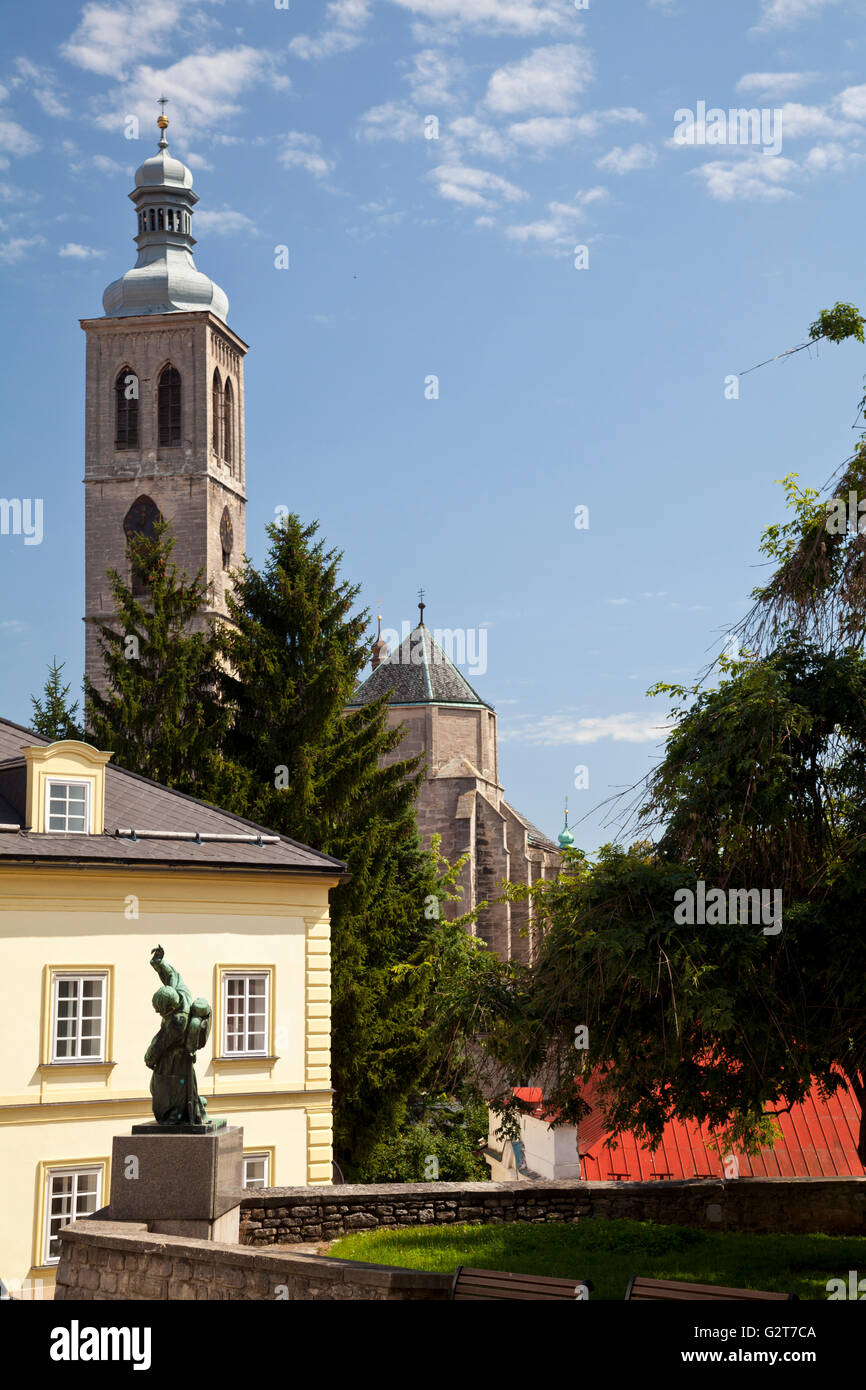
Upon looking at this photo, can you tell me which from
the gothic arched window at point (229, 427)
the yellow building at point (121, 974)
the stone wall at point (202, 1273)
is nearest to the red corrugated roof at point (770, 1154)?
the yellow building at point (121, 974)

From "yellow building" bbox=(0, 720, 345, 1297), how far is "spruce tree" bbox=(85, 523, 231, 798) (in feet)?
28.3

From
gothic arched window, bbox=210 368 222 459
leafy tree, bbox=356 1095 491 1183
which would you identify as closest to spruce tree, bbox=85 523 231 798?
leafy tree, bbox=356 1095 491 1183

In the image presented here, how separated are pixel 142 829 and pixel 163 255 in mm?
52981

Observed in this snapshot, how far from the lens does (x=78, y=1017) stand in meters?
19.4

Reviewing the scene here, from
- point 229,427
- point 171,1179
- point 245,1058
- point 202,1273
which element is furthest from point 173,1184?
point 229,427

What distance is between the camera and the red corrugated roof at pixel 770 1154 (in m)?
21.5

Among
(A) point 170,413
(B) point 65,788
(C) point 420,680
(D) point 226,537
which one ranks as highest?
(A) point 170,413

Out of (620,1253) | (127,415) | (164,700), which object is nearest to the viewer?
(620,1253)

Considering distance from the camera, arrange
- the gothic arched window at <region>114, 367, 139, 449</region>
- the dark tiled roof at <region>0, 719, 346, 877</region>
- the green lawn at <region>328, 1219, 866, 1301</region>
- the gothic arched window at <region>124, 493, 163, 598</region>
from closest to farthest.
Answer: the green lawn at <region>328, 1219, 866, 1301</region> < the dark tiled roof at <region>0, 719, 346, 877</region> < the gothic arched window at <region>124, 493, 163, 598</region> < the gothic arched window at <region>114, 367, 139, 449</region>

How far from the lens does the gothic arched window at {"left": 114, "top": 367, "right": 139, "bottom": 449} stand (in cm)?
6481

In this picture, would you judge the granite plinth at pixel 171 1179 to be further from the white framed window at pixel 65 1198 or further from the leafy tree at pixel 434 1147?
the leafy tree at pixel 434 1147

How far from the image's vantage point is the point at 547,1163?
1877cm

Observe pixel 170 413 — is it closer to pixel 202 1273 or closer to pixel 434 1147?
pixel 434 1147

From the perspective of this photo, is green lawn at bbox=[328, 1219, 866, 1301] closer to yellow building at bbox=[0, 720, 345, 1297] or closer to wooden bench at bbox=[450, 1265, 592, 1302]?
wooden bench at bbox=[450, 1265, 592, 1302]
